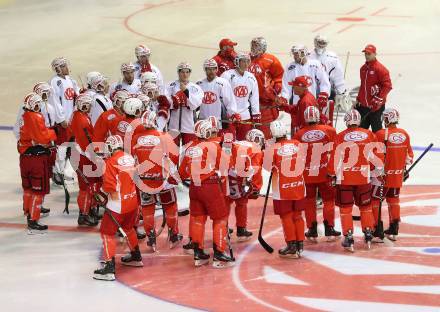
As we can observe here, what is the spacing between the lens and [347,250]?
11.3m

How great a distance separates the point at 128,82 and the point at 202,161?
2.98 m

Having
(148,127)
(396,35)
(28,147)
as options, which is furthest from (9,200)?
(396,35)

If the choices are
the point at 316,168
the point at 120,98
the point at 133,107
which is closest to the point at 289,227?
the point at 316,168

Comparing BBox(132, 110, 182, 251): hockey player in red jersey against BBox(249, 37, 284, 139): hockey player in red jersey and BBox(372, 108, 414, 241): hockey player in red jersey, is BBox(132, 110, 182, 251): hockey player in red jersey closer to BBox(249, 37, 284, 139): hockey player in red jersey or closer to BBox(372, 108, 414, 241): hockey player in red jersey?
BBox(372, 108, 414, 241): hockey player in red jersey

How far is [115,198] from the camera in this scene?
1059 centimetres

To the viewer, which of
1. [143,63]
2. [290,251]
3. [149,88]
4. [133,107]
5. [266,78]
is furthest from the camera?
[266,78]

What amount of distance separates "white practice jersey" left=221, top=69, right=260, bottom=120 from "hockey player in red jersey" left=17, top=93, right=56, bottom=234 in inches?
109

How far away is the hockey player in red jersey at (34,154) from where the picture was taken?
12.0 m

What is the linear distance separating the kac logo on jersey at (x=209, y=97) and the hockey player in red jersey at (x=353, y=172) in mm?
2501

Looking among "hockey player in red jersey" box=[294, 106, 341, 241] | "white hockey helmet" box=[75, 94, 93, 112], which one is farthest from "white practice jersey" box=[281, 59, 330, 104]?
"white hockey helmet" box=[75, 94, 93, 112]

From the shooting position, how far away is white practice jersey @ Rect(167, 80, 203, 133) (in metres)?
13.0

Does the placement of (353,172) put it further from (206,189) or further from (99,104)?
(99,104)

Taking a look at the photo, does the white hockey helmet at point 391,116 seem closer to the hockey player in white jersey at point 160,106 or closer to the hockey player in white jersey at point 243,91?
the hockey player in white jersey at point 243,91

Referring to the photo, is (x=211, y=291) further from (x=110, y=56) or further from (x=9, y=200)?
(x=110, y=56)
